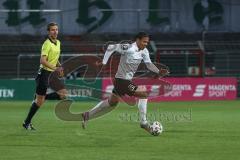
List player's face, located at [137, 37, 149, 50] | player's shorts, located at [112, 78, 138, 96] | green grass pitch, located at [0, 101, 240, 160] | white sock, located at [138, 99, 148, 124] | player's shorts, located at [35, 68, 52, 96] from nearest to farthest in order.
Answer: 1. green grass pitch, located at [0, 101, 240, 160]
2. white sock, located at [138, 99, 148, 124]
3. player's face, located at [137, 37, 149, 50]
4. player's shorts, located at [112, 78, 138, 96]
5. player's shorts, located at [35, 68, 52, 96]

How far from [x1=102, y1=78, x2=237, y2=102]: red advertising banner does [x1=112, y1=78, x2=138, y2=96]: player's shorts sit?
16542 mm

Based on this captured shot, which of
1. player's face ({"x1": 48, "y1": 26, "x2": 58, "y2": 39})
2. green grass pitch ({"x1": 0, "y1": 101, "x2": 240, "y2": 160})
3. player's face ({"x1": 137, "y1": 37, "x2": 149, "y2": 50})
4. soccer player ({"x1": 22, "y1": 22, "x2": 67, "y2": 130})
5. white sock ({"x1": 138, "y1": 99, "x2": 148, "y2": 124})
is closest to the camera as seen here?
green grass pitch ({"x1": 0, "y1": 101, "x2": 240, "y2": 160})

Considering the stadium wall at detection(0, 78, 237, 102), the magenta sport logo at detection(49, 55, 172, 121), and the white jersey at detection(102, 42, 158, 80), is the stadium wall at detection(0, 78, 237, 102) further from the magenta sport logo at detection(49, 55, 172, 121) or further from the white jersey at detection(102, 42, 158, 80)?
the white jersey at detection(102, 42, 158, 80)

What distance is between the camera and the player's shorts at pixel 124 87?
14727 mm

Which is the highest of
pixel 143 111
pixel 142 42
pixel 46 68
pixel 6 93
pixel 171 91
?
pixel 142 42

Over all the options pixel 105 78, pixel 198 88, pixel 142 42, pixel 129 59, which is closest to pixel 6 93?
pixel 105 78

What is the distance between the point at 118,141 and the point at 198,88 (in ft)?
64.4

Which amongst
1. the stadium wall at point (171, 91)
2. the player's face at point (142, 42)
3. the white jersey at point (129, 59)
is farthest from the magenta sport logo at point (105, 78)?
the player's face at point (142, 42)

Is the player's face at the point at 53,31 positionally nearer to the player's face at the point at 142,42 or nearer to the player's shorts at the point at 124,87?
the player's shorts at the point at 124,87

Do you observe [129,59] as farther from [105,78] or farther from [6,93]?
[6,93]

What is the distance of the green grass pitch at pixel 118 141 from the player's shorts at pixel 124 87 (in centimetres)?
84

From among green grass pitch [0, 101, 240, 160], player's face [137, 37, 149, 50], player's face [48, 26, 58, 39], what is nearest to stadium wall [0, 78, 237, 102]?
green grass pitch [0, 101, 240, 160]

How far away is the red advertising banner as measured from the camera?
104 ft

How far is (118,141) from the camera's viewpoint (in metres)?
12.8
